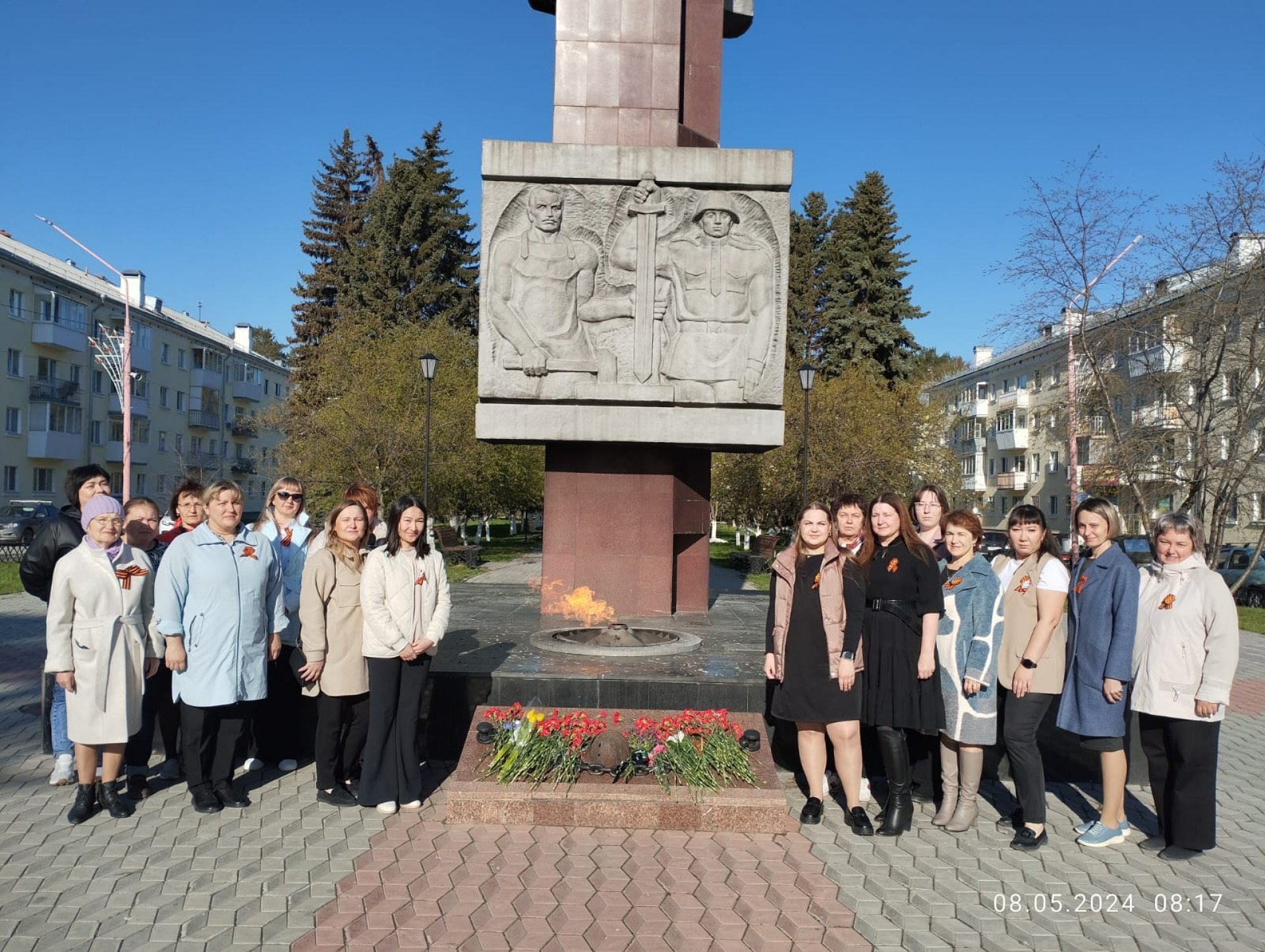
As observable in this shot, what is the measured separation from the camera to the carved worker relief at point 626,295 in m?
8.55

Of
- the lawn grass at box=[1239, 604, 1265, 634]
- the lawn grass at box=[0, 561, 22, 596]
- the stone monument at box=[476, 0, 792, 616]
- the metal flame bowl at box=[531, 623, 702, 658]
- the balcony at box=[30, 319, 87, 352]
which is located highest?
the balcony at box=[30, 319, 87, 352]

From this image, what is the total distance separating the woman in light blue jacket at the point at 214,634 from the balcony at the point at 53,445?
38925 millimetres

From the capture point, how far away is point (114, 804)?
201 inches

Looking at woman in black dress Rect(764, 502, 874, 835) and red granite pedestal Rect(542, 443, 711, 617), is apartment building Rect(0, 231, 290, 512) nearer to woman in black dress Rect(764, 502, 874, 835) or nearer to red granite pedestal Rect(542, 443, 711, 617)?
red granite pedestal Rect(542, 443, 711, 617)

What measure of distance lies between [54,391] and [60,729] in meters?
39.6

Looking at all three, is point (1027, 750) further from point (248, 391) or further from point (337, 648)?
point (248, 391)

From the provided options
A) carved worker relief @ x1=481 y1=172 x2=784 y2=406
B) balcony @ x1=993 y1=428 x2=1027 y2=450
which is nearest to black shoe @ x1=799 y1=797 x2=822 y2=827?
carved worker relief @ x1=481 y1=172 x2=784 y2=406

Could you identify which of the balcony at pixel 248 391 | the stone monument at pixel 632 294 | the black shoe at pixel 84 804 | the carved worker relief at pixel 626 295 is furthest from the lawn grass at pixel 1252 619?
the balcony at pixel 248 391

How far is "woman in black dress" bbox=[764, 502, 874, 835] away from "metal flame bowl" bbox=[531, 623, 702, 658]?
5.94ft

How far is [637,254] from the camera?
8547 millimetres

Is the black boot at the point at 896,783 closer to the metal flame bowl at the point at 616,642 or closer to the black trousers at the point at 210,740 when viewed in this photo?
the metal flame bowl at the point at 616,642

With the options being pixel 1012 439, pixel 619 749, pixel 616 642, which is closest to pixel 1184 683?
pixel 619 749

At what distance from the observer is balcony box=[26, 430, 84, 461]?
123ft

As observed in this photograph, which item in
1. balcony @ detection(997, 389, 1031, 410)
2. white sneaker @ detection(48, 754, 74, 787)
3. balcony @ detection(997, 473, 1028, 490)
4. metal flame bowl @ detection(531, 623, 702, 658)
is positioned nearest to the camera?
white sneaker @ detection(48, 754, 74, 787)
